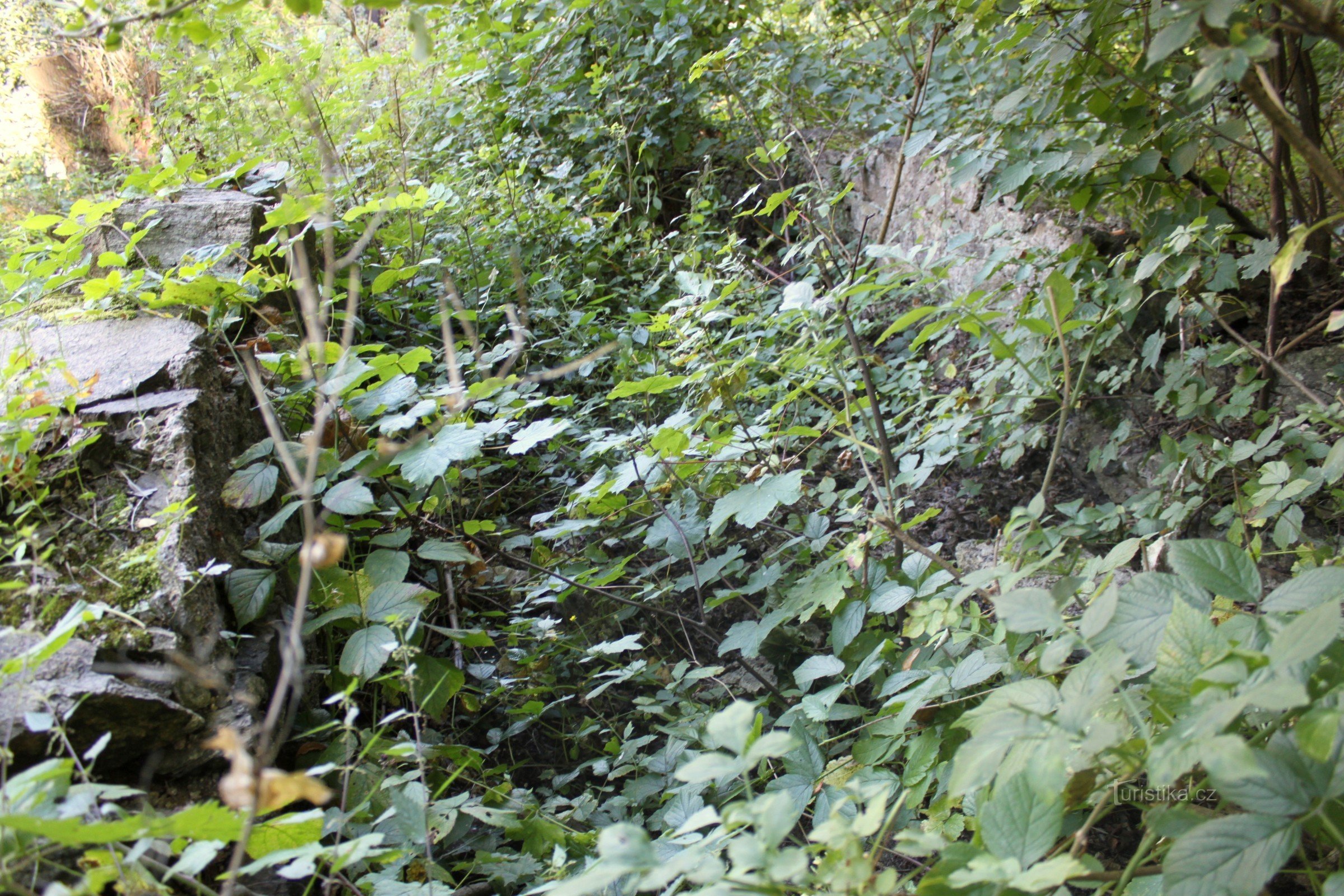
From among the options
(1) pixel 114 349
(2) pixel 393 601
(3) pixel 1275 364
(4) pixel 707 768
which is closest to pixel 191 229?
(1) pixel 114 349

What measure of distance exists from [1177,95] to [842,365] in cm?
96

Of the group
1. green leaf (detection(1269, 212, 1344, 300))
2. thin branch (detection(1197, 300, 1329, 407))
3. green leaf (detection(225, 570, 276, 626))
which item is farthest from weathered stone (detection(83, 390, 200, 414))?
thin branch (detection(1197, 300, 1329, 407))

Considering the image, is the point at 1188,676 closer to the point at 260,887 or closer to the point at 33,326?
the point at 260,887

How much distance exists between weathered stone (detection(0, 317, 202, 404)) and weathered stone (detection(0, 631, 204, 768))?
27.6 inches

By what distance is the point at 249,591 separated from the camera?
1.53 m

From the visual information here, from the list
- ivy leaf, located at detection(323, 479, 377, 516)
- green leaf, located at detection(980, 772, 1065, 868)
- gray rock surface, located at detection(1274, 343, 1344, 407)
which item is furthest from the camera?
gray rock surface, located at detection(1274, 343, 1344, 407)

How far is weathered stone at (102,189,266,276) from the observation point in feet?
7.45

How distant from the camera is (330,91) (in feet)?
12.6

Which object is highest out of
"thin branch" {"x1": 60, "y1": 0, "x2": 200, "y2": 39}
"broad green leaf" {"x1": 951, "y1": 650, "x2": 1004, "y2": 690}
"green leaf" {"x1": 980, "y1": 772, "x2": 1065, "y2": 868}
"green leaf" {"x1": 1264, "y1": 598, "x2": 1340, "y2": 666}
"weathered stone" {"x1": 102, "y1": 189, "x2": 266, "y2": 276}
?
"thin branch" {"x1": 60, "y1": 0, "x2": 200, "y2": 39}

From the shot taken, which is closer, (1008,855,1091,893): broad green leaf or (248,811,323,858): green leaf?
(1008,855,1091,893): broad green leaf

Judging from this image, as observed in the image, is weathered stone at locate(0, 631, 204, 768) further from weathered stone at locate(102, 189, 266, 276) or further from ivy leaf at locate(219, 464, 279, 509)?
weathered stone at locate(102, 189, 266, 276)

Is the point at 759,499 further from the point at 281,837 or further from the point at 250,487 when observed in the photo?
the point at 250,487

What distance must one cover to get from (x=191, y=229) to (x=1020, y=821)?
2.59 metres

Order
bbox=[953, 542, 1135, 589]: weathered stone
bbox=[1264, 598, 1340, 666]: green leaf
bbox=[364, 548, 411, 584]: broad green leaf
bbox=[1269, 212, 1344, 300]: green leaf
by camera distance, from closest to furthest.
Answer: bbox=[1264, 598, 1340, 666]: green leaf → bbox=[1269, 212, 1344, 300]: green leaf → bbox=[364, 548, 411, 584]: broad green leaf → bbox=[953, 542, 1135, 589]: weathered stone
